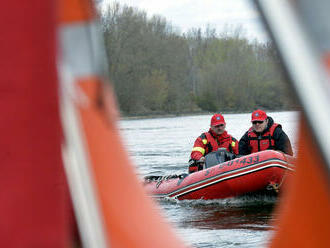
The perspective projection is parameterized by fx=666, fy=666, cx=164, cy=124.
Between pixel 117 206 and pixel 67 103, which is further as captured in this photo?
pixel 117 206

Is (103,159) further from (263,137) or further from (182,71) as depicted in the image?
(182,71)

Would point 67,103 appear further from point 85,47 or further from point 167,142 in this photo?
point 167,142

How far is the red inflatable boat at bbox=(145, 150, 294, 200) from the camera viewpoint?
842 cm

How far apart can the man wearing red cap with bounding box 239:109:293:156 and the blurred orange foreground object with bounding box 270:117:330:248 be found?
7593 millimetres

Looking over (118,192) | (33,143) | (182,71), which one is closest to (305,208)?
(33,143)

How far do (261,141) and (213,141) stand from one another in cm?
78

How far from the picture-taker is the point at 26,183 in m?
1.09

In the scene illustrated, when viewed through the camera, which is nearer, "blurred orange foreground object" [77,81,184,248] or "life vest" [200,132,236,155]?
"blurred orange foreground object" [77,81,184,248]

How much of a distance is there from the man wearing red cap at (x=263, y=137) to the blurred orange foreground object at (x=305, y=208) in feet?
24.9

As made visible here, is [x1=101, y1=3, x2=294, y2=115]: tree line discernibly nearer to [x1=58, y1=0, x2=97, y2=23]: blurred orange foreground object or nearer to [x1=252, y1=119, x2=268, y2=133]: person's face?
[x1=252, y1=119, x2=268, y2=133]: person's face

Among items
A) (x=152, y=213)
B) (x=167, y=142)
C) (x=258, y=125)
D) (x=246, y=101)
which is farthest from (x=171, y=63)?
(x=152, y=213)

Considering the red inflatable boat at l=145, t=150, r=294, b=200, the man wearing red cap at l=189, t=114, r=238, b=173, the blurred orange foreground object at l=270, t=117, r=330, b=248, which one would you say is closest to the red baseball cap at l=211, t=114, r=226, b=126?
the man wearing red cap at l=189, t=114, r=238, b=173

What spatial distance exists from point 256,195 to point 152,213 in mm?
7182

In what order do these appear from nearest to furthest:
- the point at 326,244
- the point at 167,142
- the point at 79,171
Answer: the point at 326,244 → the point at 79,171 → the point at 167,142
